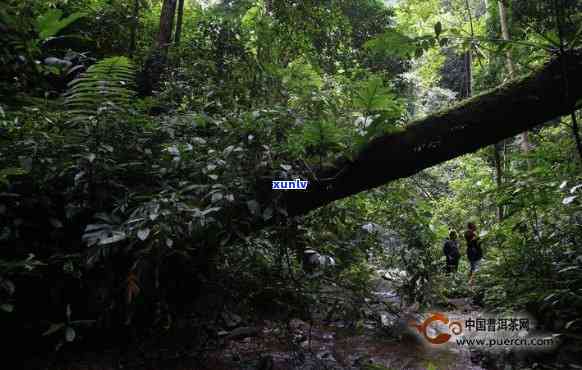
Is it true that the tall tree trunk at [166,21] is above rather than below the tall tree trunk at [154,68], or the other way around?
above

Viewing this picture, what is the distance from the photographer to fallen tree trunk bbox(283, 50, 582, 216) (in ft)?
9.52

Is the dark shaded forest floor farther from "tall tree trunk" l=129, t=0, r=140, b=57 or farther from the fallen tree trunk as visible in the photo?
"tall tree trunk" l=129, t=0, r=140, b=57

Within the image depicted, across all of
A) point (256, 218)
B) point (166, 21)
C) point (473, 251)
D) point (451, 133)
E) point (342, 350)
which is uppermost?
point (166, 21)

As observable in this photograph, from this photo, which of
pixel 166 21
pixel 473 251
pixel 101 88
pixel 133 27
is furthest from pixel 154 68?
pixel 473 251

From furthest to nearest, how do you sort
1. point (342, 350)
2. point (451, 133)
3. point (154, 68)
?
1. point (154, 68)
2. point (342, 350)
3. point (451, 133)

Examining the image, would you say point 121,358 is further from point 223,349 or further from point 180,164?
point 180,164

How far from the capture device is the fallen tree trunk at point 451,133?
2.90 meters

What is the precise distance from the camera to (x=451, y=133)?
10.1 feet

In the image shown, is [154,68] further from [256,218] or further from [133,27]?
[256,218]

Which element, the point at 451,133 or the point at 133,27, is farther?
the point at 133,27

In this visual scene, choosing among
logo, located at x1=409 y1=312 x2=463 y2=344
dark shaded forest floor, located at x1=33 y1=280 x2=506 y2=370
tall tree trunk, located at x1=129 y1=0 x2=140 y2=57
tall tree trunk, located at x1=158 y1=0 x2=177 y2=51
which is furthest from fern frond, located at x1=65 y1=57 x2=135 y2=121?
logo, located at x1=409 y1=312 x2=463 y2=344

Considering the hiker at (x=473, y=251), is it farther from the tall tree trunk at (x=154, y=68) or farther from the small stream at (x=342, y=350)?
the tall tree trunk at (x=154, y=68)

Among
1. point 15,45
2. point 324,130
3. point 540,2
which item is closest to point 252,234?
point 324,130

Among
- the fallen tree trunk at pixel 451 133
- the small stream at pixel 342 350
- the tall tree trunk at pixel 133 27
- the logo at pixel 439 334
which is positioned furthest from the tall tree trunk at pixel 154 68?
the logo at pixel 439 334
